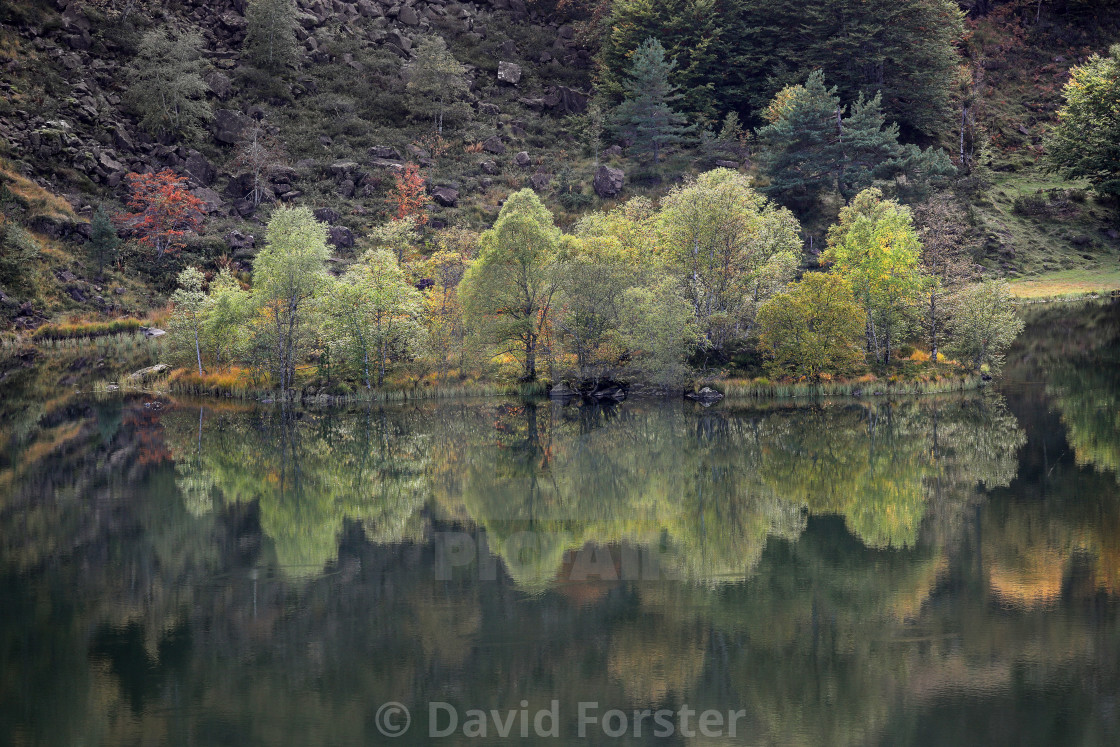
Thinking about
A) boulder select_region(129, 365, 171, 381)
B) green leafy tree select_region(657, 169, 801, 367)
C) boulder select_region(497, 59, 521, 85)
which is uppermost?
boulder select_region(497, 59, 521, 85)

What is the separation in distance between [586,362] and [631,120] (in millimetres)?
41757

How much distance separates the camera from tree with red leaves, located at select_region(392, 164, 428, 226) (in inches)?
2894

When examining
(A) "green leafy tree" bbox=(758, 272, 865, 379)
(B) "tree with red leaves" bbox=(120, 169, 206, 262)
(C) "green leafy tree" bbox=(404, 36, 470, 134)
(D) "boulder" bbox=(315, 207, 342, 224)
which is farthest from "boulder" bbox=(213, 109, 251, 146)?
(A) "green leafy tree" bbox=(758, 272, 865, 379)

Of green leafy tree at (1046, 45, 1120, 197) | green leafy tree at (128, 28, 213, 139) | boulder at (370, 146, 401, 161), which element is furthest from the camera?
boulder at (370, 146, 401, 161)

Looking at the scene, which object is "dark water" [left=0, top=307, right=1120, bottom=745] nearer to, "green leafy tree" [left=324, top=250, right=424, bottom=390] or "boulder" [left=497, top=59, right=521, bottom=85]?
"green leafy tree" [left=324, top=250, right=424, bottom=390]

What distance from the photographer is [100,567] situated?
21.0m

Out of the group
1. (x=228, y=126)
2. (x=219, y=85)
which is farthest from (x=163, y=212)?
(x=219, y=85)

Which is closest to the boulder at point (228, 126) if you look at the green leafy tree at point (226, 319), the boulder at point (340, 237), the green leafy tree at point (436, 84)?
the green leafy tree at point (436, 84)

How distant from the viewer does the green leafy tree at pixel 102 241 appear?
68312 mm

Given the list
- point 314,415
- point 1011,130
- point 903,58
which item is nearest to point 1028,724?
point 314,415

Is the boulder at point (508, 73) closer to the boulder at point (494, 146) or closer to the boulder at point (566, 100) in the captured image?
the boulder at point (566, 100)

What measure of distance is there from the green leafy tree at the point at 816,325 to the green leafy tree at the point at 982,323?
5717 mm

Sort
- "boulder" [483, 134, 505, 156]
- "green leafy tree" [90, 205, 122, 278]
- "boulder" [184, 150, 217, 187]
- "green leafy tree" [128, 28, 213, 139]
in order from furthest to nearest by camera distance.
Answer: "boulder" [483, 134, 505, 156] → "green leafy tree" [128, 28, 213, 139] → "boulder" [184, 150, 217, 187] → "green leafy tree" [90, 205, 122, 278]

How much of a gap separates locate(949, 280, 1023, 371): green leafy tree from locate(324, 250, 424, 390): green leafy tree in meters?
28.5
